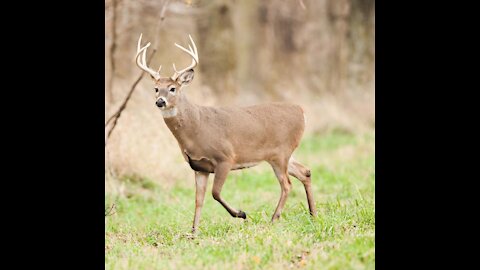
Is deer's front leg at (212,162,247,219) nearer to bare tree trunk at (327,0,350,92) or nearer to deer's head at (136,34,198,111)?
deer's head at (136,34,198,111)

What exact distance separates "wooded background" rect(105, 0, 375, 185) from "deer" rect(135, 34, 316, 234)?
1.46 meters

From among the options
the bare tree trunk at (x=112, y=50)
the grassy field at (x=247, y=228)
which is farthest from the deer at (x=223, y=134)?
the bare tree trunk at (x=112, y=50)

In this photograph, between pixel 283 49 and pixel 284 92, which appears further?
pixel 283 49

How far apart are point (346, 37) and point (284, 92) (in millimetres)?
2282

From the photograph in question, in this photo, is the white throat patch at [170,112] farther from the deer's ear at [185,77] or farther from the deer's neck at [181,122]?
the deer's ear at [185,77]

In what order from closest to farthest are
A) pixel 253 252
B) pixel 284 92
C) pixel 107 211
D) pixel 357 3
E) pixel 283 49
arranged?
pixel 253 252
pixel 107 211
pixel 357 3
pixel 284 92
pixel 283 49

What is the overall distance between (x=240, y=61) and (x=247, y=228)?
14693 mm

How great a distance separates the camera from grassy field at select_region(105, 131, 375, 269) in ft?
23.0

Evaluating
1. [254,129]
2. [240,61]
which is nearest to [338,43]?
[240,61]

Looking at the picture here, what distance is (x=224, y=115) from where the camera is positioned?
29.3 feet

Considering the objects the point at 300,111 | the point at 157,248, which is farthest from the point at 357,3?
the point at 157,248

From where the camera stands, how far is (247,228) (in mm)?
8281

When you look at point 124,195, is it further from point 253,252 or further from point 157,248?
point 253,252

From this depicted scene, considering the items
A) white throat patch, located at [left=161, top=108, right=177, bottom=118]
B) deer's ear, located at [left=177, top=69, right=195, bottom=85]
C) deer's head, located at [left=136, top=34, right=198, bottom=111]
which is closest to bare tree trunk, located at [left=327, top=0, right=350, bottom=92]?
deer's ear, located at [left=177, top=69, right=195, bottom=85]
